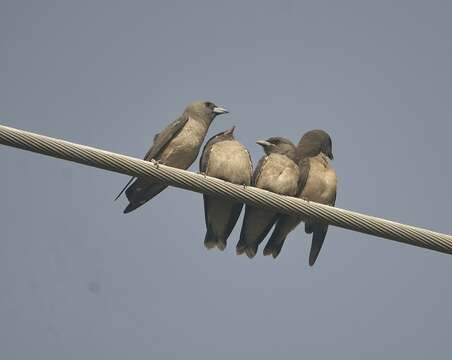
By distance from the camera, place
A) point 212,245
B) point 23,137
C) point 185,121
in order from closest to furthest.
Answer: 1. point 23,137
2. point 212,245
3. point 185,121

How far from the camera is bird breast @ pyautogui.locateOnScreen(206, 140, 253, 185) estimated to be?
960cm

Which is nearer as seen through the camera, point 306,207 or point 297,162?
point 306,207

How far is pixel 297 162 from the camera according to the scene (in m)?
10.3

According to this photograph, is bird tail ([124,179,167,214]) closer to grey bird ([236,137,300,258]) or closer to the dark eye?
grey bird ([236,137,300,258])

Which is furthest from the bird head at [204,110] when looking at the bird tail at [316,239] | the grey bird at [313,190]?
the bird tail at [316,239]

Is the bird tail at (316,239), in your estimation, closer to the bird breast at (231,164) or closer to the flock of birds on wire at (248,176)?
the flock of birds on wire at (248,176)

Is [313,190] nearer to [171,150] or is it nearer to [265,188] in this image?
[265,188]

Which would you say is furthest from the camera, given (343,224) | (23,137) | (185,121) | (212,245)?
(185,121)

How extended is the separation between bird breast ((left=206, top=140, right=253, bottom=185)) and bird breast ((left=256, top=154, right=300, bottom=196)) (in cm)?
16

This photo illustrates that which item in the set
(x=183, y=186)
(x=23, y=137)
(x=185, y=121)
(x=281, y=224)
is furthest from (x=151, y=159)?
(x=23, y=137)

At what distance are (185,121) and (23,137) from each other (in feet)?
13.2

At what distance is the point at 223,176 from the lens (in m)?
9.61

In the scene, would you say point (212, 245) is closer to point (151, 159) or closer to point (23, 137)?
point (151, 159)

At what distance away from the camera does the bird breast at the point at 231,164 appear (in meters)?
9.60
